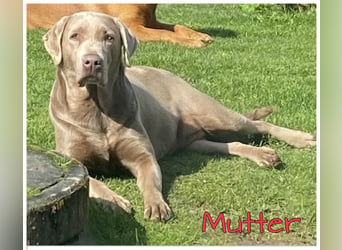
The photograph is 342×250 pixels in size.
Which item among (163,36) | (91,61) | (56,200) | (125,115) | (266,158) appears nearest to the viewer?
(56,200)

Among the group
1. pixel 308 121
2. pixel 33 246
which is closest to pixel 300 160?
pixel 308 121

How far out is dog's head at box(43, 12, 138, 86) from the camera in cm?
363

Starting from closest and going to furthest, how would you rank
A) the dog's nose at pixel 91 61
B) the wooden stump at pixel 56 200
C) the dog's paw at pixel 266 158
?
the wooden stump at pixel 56 200 → the dog's nose at pixel 91 61 → the dog's paw at pixel 266 158

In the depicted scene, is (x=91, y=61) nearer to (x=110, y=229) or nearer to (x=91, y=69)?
(x=91, y=69)

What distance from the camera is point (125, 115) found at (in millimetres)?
3867

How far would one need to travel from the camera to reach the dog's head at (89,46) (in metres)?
3.63

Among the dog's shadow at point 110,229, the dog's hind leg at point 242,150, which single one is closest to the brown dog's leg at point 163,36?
the dog's hind leg at point 242,150

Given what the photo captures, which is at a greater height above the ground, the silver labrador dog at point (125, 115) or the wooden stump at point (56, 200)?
the silver labrador dog at point (125, 115)

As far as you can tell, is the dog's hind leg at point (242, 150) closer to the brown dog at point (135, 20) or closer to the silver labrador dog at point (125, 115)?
the silver labrador dog at point (125, 115)

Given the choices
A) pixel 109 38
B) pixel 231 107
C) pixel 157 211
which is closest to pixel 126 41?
pixel 109 38

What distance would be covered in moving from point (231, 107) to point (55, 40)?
1.05m

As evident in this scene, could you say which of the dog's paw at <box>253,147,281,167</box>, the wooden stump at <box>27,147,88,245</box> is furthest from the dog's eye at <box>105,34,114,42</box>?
the dog's paw at <box>253,147,281,167</box>

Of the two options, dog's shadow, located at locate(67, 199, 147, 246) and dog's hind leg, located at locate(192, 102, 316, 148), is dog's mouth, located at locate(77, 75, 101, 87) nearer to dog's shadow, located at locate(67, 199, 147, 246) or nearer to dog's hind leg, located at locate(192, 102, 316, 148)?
dog's shadow, located at locate(67, 199, 147, 246)

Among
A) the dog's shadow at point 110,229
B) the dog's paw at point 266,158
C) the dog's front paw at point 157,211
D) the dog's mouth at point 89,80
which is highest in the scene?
the dog's mouth at point 89,80
